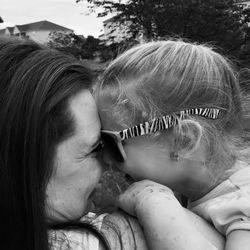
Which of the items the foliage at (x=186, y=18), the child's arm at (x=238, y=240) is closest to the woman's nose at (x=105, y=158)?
the child's arm at (x=238, y=240)

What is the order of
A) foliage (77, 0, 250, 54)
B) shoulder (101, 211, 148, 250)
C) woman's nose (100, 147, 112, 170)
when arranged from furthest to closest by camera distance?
foliage (77, 0, 250, 54), woman's nose (100, 147, 112, 170), shoulder (101, 211, 148, 250)

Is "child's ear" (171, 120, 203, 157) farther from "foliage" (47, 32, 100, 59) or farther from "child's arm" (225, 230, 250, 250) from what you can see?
"foliage" (47, 32, 100, 59)

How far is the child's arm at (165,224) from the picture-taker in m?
1.39

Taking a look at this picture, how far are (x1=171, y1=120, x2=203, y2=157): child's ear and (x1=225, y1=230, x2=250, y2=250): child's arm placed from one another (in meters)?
0.38

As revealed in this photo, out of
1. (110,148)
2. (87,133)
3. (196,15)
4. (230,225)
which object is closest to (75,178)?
(87,133)

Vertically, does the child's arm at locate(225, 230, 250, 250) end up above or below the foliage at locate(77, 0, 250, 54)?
above

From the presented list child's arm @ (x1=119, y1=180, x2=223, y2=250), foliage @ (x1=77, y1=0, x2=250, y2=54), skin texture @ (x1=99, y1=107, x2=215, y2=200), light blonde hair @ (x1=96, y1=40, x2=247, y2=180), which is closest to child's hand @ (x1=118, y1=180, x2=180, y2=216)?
child's arm @ (x1=119, y1=180, x2=223, y2=250)

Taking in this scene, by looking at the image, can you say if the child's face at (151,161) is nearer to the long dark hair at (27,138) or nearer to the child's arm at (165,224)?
the child's arm at (165,224)

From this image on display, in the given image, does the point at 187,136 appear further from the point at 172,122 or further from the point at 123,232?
the point at 123,232

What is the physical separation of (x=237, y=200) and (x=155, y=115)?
1.42ft

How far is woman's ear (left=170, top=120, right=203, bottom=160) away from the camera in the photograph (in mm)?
1746

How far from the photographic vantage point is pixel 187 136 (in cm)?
176

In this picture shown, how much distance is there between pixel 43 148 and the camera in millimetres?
1366

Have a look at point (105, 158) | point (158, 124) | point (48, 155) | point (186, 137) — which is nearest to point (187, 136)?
point (186, 137)
